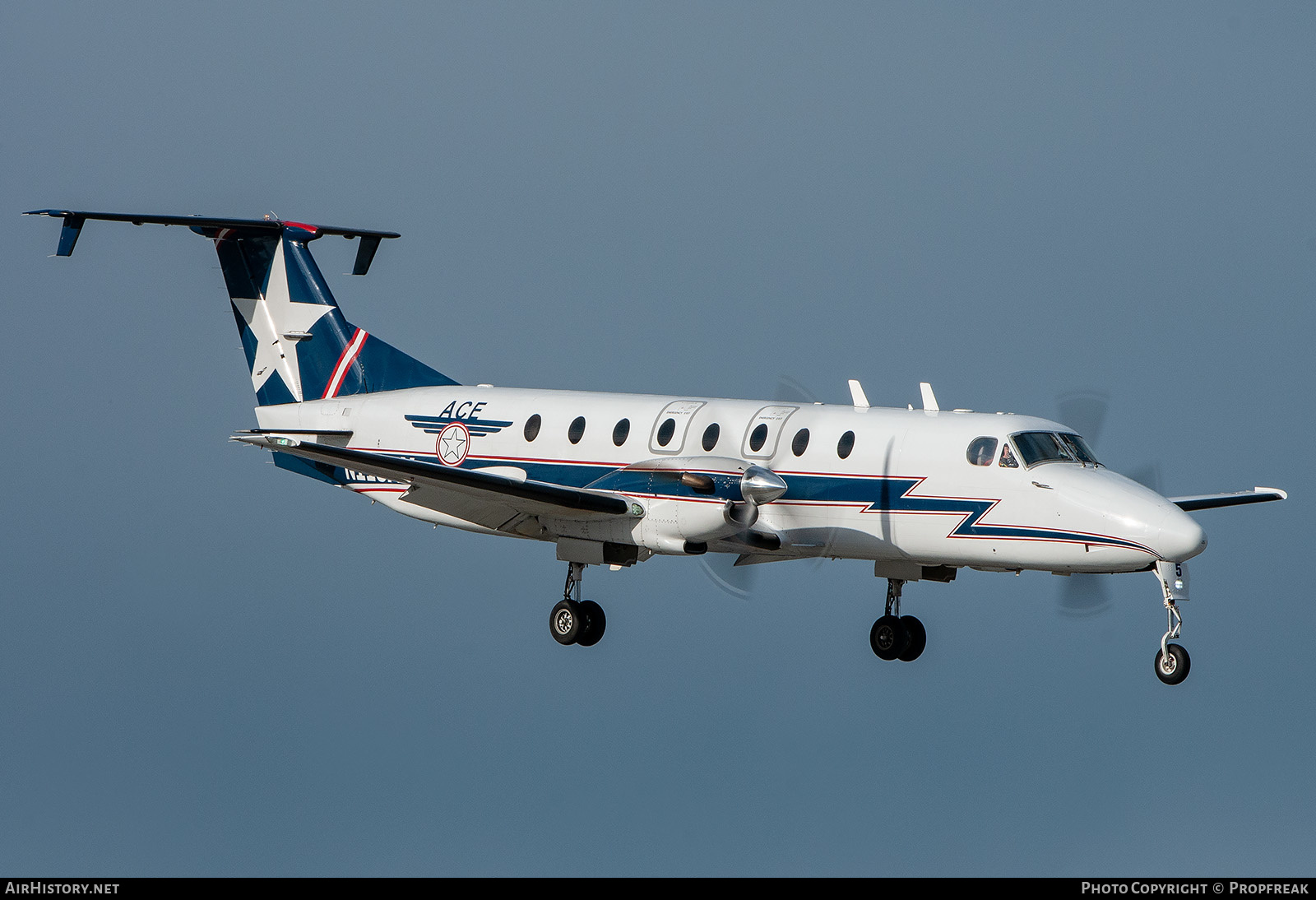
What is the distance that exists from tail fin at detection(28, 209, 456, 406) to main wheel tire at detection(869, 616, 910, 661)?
809cm

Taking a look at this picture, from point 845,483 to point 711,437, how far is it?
6.73 ft

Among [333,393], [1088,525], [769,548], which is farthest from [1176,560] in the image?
[333,393]

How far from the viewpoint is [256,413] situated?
2725 cm

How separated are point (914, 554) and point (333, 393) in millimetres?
10486

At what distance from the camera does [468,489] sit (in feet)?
73.3

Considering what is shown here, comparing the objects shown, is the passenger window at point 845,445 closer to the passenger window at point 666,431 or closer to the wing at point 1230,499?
the passenger window at point 666,431

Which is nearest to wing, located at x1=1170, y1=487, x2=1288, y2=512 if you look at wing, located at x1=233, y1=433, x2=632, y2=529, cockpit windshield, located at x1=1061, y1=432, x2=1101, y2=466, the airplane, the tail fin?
the airplane

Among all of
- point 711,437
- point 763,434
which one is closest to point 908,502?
point 763,434

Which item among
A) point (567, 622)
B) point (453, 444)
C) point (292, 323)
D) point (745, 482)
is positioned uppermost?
point (292, 323)

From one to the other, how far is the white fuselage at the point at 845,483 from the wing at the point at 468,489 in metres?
0.45

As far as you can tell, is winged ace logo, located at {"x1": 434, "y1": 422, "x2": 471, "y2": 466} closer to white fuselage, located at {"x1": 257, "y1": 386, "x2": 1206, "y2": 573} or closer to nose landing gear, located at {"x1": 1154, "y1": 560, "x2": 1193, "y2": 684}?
white fuselage, located at {"x1": 257, "y1": 386, "x2": 1206, "y2": 573}

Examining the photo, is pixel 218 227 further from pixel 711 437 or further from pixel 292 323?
pixel 711 437

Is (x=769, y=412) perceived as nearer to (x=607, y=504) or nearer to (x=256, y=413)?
(x=607, y=504)

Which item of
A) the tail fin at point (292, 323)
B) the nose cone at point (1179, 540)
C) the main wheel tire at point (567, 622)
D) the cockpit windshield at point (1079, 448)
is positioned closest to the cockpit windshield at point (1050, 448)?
the cockpit windshield at point (1079, 448)
